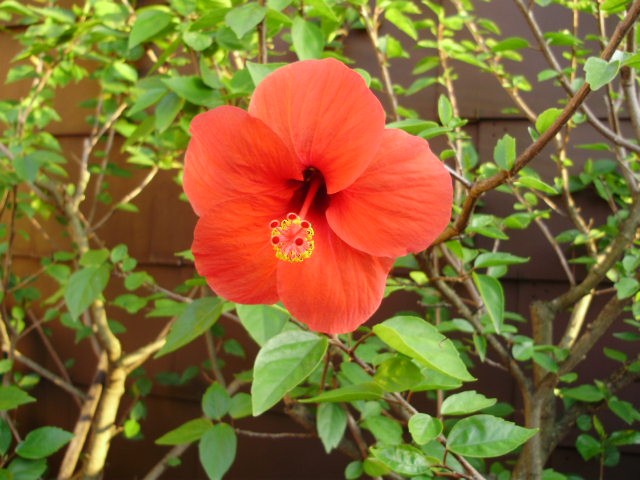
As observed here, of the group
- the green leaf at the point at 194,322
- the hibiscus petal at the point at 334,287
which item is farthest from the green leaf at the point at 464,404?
the green leaf at the point at 194,322

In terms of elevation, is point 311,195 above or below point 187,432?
above

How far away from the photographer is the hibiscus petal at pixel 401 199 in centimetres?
54

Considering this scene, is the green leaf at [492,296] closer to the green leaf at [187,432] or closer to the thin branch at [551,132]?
the thin branch at [551,132]

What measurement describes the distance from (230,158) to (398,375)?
0.31 m

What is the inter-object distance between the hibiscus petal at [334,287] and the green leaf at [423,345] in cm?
5

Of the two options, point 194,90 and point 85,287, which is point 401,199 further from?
point 85,287

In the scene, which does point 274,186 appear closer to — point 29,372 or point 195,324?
point 195,324

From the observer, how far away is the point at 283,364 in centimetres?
66

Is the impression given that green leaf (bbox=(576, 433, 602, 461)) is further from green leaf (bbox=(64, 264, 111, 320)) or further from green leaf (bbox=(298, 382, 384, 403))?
green leaf (bbox=(64, 264, 111, 320))

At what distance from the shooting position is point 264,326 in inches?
30.0

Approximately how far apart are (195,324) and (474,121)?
3.97 feet

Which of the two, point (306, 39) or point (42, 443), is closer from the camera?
point (306, 39)

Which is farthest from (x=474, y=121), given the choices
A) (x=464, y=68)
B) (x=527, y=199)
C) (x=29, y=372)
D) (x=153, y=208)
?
(x=29, y=372)

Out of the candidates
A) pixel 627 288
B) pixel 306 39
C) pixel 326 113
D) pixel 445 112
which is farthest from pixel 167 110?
pixel 627 288
